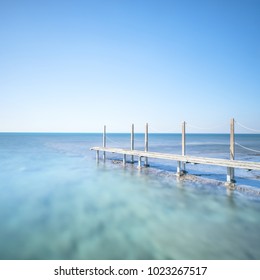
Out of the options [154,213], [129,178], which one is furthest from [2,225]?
[129,178]

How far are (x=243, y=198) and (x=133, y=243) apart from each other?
7.27m

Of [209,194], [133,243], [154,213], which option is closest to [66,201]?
[154,213]

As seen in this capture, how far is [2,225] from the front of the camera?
8.83 meters

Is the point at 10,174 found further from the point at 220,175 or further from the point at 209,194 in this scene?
the point at 220,175

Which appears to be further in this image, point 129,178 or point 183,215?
point 129,178

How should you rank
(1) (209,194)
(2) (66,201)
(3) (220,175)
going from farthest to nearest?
(3) (220,175), (1) (209,194), (2) (66,201)

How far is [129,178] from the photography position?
17.2 meters

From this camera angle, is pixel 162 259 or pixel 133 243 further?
pixel 133 243

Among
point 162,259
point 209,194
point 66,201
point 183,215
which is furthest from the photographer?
point 209,194
